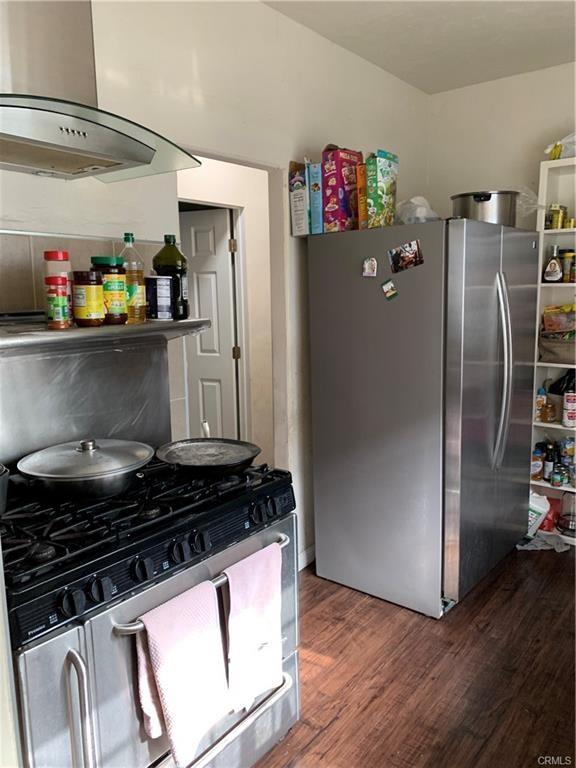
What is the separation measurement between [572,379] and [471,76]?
181cm

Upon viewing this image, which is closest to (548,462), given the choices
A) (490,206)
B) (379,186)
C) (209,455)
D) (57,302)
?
(490,206)

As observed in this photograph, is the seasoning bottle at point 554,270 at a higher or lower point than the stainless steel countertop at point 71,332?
higher

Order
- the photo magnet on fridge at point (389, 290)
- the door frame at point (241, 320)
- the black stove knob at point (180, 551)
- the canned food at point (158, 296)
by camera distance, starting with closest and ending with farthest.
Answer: the black stove knob at point (180, 551) → the canned food at point (158, 296) → the photo magnet on fridge at point (389, 290) → the door frame at point (241, 320)

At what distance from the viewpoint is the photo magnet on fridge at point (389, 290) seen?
99.7 inches

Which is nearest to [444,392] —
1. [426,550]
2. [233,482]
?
[426,550]

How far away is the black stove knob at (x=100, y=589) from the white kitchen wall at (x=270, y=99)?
1.53 meters

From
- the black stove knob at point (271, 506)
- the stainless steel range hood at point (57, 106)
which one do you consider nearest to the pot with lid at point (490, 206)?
the stainless steel range hood at point (57, 106)

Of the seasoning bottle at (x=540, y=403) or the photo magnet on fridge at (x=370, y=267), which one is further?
the seasoning bottle at (x=540, y=403)

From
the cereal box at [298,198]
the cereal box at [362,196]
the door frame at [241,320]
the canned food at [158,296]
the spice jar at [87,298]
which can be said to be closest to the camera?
the spice jar at [87,298]

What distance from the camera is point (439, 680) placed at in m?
2.26

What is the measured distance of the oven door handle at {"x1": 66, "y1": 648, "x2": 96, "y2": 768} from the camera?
4.18 ft

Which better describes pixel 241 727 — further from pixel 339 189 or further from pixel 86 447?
pixel 339 189

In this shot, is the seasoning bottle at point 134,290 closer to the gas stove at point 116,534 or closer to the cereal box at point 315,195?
the gas stove at point 116,534

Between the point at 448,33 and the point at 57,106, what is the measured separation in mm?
2222
